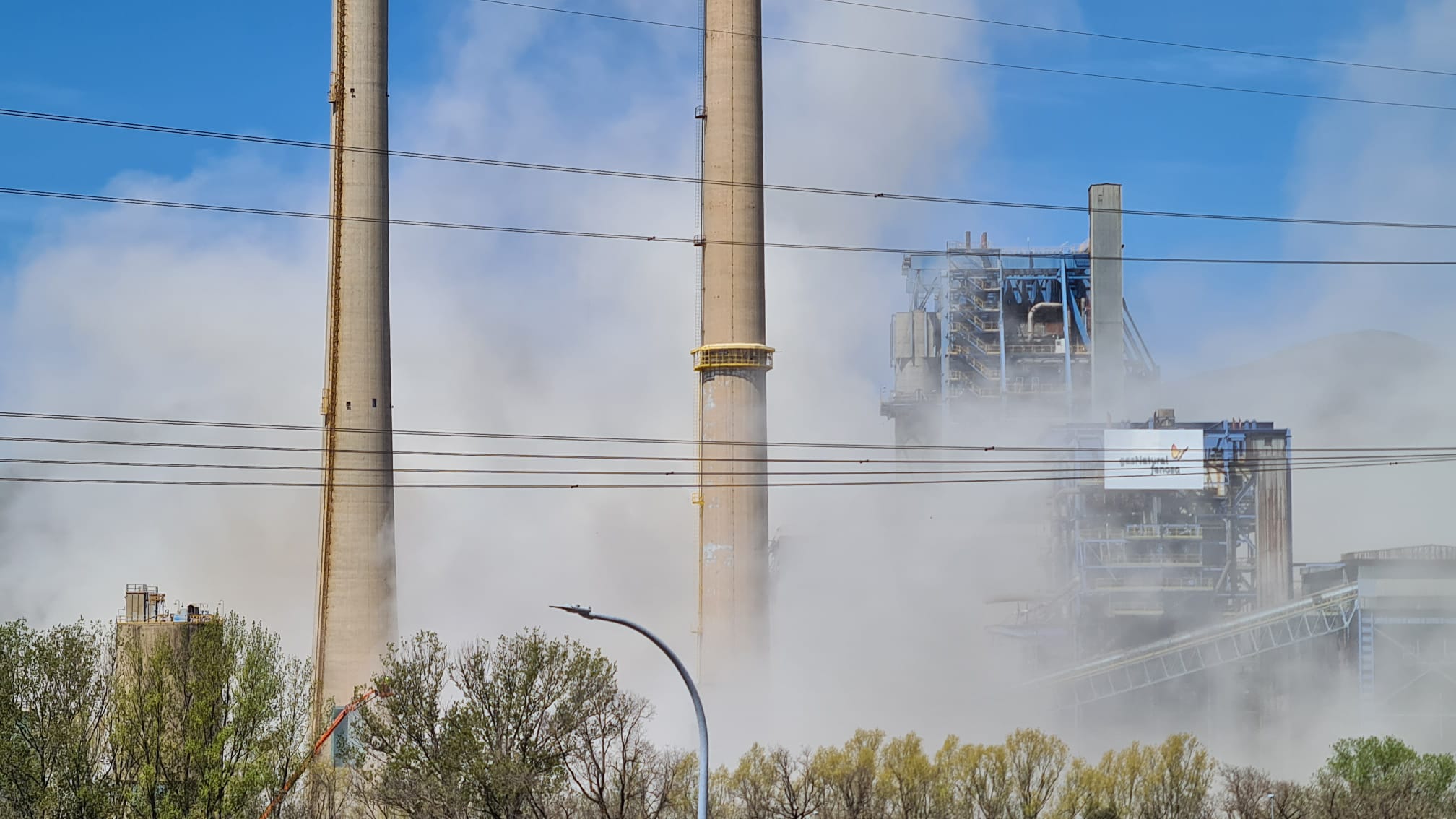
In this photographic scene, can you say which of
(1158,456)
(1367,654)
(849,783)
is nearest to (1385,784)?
(849,783)

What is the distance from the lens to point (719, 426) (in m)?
47.9

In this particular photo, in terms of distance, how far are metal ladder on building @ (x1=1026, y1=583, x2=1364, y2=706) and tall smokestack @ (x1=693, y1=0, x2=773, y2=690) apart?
2129 cm

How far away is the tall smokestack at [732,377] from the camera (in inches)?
1871

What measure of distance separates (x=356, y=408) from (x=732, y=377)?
38.3ft

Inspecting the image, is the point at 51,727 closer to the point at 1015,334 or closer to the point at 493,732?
the point at 493,732

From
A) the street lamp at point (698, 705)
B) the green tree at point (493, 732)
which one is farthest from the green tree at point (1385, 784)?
the street lamp at point (698, 705)

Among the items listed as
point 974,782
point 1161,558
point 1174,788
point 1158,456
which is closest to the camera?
A: point 974,782

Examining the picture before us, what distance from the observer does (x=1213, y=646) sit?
66000mm

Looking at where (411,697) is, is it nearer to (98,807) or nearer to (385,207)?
(98,807)

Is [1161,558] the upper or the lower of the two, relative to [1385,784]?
upper

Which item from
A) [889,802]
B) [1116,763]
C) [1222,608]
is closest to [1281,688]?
[1222,608]

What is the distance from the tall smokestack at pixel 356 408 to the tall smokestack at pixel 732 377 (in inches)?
392

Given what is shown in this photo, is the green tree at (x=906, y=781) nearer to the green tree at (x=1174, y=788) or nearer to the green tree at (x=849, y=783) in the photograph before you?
A: the green tree at (x=849, y=783)

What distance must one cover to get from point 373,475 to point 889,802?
18.4 metres
